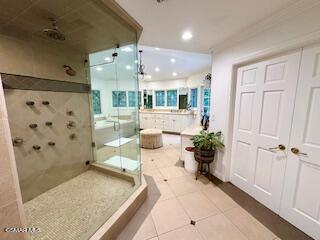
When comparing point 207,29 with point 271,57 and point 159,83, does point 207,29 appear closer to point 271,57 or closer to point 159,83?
point 271,57

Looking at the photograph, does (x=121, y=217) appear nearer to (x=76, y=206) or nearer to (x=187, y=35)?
(x=76, y=206)

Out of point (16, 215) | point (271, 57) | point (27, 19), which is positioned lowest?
point (16, 215)

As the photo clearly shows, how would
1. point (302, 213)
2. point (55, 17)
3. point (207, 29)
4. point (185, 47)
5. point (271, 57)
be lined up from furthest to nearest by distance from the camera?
point (185, 47), point (207, 29), point (271, 57), point (55, 17), point (302, 213)

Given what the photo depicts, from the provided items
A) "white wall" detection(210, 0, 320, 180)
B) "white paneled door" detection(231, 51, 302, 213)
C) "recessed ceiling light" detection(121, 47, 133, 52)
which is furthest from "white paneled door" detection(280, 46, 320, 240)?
"recessed ceiling light" detection(121, 47, 133, 52)

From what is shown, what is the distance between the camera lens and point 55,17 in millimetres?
1720

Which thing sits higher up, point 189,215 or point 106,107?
point 106,107

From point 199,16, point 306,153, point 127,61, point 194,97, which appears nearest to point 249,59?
point 199,16

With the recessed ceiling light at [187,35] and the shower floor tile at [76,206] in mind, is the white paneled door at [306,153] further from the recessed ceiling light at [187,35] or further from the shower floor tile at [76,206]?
the shower floor tile at [76,206]

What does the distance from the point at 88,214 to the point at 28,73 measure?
6.97ft

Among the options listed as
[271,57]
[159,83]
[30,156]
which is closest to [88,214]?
[30,156]

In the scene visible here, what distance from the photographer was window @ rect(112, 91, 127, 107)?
414 cm

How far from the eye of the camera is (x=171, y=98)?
6.80 meters

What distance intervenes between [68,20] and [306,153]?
10.4ft

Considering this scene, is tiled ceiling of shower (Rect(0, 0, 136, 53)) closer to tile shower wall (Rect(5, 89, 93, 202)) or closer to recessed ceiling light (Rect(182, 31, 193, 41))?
recessed ceiling light (Rect(182, 31, 193, 41))
